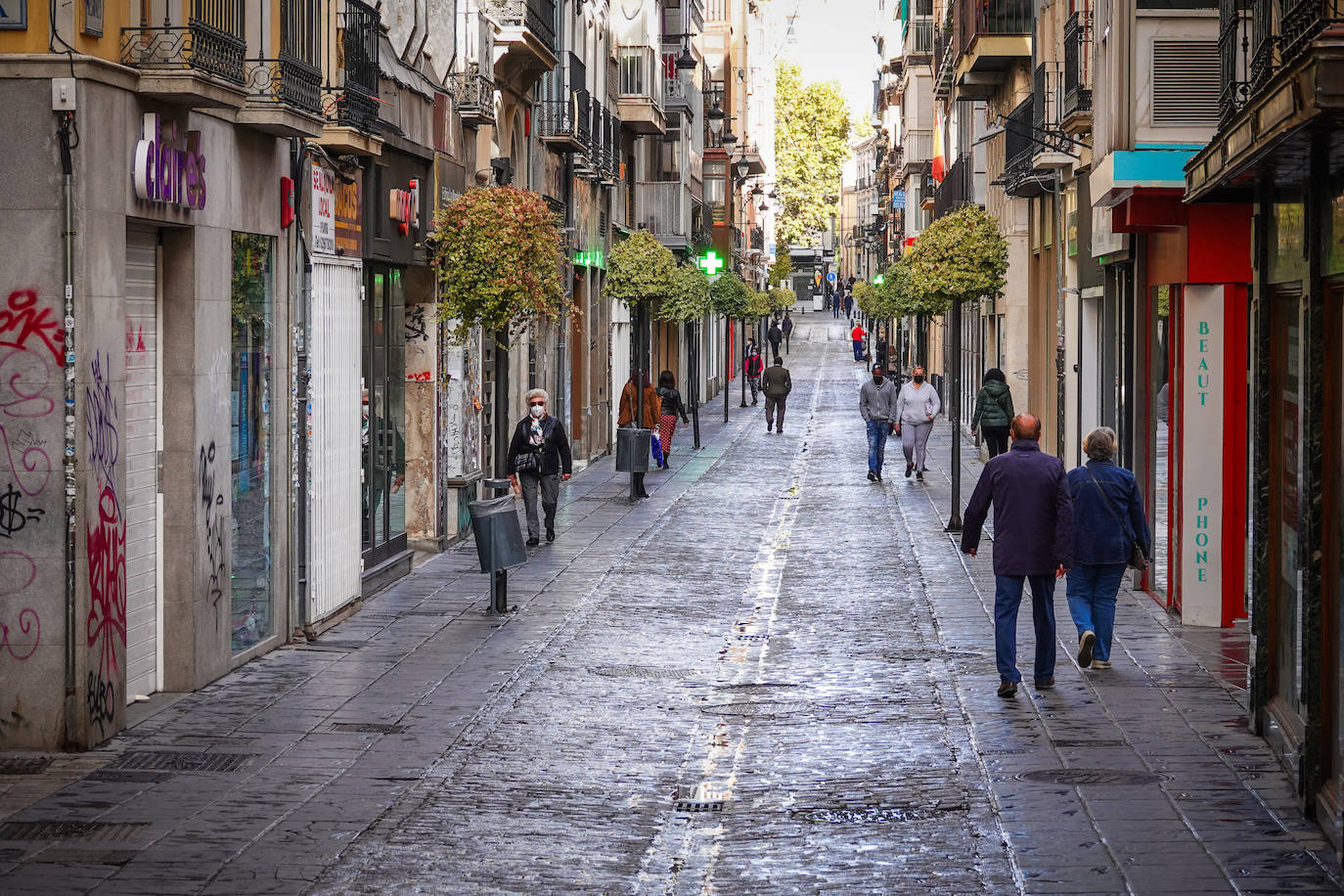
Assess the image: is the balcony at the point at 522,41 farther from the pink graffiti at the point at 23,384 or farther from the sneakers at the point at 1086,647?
the pink graffiti at the point at 23,384

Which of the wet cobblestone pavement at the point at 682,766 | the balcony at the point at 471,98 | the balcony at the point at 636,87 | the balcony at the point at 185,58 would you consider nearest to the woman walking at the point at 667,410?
the balcony at the point at 636,87

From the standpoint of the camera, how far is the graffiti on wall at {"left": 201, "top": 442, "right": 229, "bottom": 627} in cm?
1341

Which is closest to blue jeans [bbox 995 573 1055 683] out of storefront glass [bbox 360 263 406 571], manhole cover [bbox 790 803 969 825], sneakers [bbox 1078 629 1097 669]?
sneakers [bbox 1078 629 1097 669]

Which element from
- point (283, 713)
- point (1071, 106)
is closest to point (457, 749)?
point (283, 713)

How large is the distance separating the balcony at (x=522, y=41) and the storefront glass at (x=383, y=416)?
586 centimetres

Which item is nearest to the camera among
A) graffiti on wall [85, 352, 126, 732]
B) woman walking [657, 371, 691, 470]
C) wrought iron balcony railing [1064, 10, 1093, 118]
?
graffiti on wall [85, 352, 126, 732]

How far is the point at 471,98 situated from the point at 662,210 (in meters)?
23.2

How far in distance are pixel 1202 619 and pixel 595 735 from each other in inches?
257

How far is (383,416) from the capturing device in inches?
763

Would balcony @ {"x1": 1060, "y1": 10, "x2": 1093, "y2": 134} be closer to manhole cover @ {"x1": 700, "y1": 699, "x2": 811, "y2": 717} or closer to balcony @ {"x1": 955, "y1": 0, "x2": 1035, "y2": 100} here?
balcony @ {"x1": 955, "y1": 0, "x2": 1035, "y2": 100}

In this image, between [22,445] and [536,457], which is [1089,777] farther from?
[536,457]

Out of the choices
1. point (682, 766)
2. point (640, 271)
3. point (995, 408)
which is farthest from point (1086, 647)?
point (640, 271)

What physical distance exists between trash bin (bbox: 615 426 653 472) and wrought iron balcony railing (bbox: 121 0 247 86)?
48.8ft

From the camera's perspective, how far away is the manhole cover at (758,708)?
1245 cm
